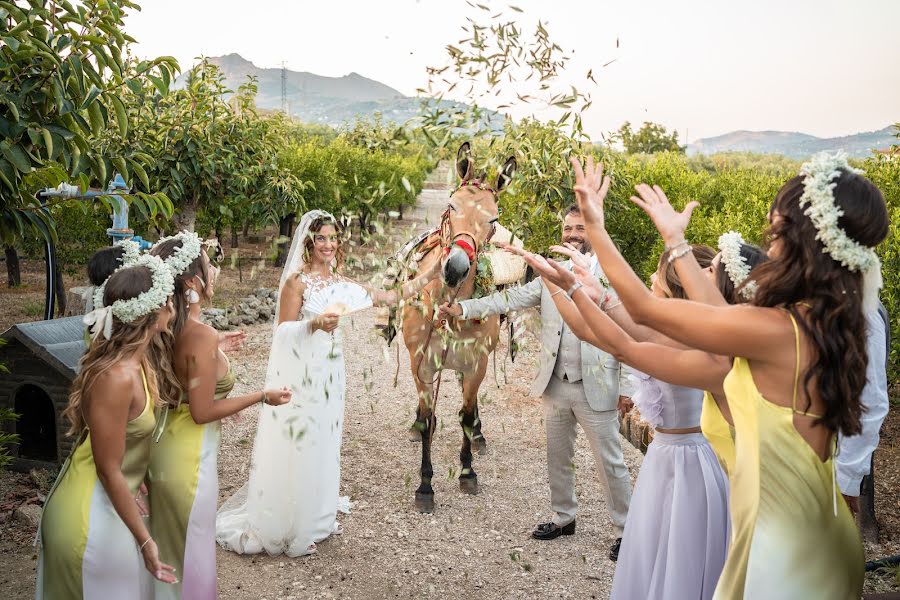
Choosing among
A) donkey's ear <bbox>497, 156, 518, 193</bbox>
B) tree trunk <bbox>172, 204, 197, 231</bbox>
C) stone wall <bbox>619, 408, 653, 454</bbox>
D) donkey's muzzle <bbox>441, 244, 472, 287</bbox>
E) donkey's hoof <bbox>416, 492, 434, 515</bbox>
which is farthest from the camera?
tree trunk <bbox>172, 204, 197, 231</bbox>

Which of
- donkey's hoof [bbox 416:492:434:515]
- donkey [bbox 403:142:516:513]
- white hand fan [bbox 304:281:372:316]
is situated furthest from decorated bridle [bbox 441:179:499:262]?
donkey's hoof [bbox 416:492:434:515]

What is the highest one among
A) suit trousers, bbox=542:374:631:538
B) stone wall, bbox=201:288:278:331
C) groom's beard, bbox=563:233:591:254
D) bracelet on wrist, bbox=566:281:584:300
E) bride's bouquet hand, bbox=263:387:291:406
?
groom's beard, bbox=563:233:591:254

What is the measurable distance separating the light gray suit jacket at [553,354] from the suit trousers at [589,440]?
0.08 metres

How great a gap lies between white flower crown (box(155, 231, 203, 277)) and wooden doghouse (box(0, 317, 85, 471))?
262cm

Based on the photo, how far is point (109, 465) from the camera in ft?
9.27

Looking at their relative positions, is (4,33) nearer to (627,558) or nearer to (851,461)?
(627,558)

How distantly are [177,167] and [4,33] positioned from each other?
947cm

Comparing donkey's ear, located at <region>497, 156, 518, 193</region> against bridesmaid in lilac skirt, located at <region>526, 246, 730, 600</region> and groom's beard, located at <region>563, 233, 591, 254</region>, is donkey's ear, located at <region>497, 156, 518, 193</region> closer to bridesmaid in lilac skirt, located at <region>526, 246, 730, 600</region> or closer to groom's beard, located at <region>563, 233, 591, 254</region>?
groom's beard, located at <region>563, 233, 591, 254</region>

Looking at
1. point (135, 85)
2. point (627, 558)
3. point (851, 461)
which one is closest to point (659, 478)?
point (627, 558)

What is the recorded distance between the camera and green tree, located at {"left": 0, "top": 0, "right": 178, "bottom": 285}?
3088 millimetres

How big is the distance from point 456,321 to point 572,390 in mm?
996

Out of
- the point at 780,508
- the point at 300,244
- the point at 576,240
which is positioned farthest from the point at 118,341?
the point at 576,240

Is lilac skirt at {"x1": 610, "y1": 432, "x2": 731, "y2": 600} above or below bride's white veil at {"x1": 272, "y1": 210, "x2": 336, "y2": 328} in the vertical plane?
below

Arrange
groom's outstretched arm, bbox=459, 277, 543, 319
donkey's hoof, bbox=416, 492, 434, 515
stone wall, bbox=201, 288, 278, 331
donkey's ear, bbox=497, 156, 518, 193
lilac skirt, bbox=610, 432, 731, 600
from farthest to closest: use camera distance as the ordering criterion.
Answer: stone wall, bbox=201, 288, 278, 331
donkey's hoof, bbox=416, 492, 434, 515
groom's outstretched arm, bbox=459, 277, 543, 319
donkey's ear, bbox=497, 156, 518, 193
lilac skirt, bbox=610, 432, 731, 600
